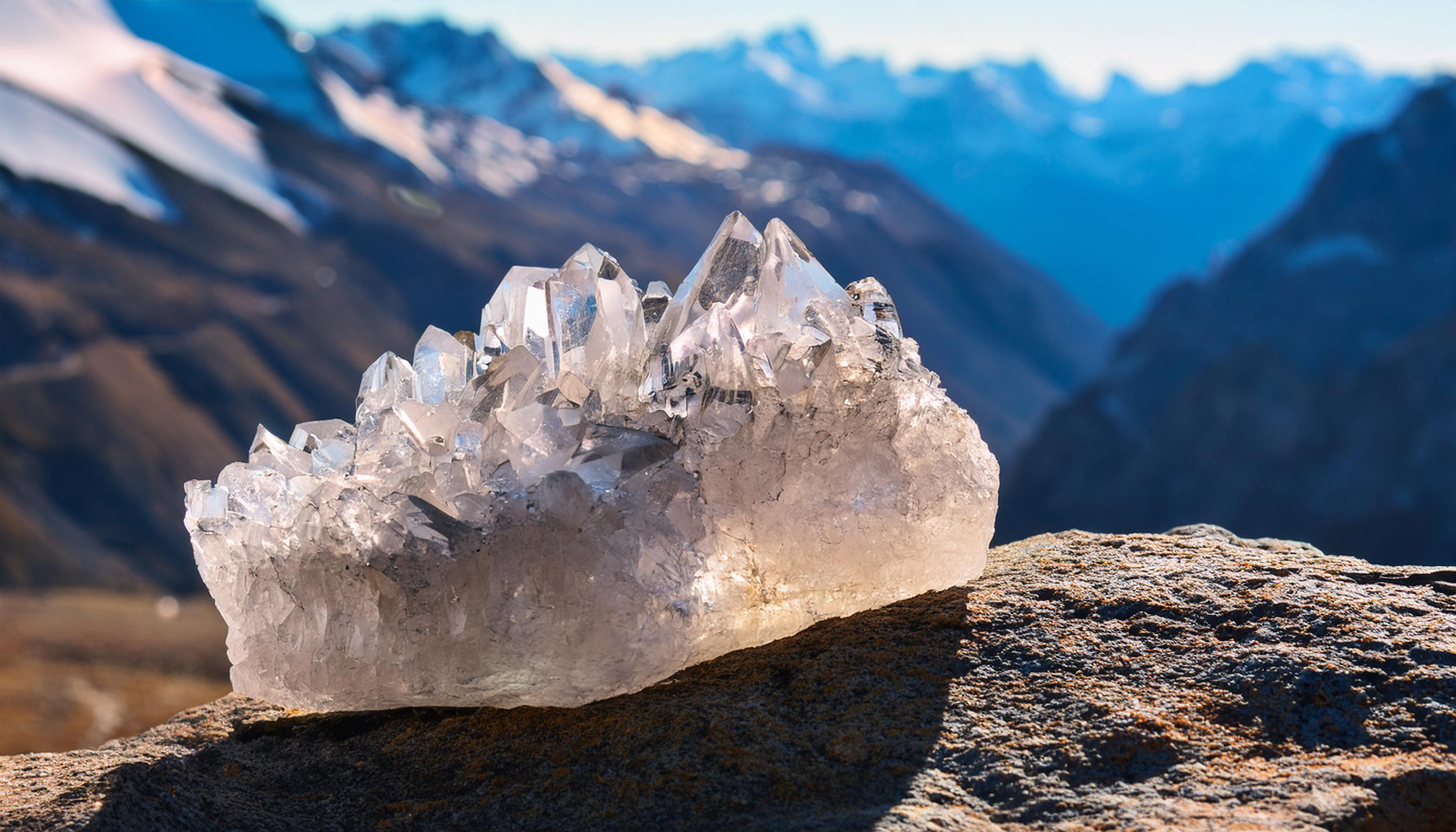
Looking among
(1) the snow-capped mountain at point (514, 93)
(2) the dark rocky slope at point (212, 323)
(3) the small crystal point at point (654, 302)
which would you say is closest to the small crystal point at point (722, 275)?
(3) the small crystal point at point (654, 302)

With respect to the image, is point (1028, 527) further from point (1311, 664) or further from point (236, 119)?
point (1311, 664)

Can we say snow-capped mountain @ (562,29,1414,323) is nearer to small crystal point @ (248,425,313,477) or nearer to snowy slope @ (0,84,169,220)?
snowy slope @ (0,84,169,220)

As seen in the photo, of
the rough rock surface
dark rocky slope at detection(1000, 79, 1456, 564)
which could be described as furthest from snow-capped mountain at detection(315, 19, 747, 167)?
the rough rock surface

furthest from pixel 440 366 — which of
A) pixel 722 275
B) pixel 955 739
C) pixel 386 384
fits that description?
pixel 955 739

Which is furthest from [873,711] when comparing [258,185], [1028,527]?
[258,185]

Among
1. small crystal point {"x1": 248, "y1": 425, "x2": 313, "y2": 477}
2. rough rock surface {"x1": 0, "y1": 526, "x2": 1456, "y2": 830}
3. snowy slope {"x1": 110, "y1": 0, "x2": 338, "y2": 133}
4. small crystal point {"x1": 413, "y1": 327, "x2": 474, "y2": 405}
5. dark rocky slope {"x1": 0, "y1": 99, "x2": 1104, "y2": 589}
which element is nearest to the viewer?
rough rock surface {"x1": 0, "y1": 526, "x2": 1456, "y2": 830}

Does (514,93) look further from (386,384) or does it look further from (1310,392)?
(386,384)

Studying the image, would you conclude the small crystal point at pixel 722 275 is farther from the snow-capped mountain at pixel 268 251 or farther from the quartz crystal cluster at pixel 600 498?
the snow-capped mountain at pixel 268 251
